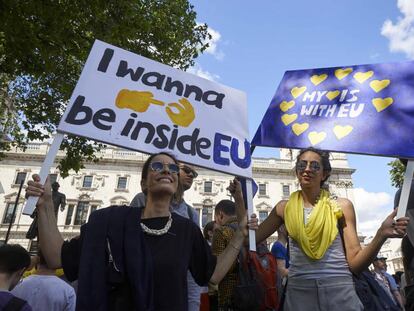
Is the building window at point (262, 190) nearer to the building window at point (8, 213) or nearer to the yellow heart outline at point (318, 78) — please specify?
the building window at point (8, 213)

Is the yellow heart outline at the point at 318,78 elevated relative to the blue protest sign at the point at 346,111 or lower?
elevated

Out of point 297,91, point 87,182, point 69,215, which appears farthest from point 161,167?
point 87,182

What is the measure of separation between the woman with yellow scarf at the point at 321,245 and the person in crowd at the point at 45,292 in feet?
6.97

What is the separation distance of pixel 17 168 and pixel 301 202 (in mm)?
38017

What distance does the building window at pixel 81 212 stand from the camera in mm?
34188

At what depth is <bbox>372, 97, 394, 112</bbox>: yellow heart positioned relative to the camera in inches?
101

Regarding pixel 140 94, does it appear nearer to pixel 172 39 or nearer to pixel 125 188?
pixel 172 39

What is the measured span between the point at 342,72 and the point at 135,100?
1.78 meters

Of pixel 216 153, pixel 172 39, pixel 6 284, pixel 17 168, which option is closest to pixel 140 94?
pixel 216 153

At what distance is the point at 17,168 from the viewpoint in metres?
34.5

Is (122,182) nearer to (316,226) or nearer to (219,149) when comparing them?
(219,149)

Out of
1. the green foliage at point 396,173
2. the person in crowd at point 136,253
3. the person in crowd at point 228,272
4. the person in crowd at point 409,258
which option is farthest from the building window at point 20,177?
the person in crowd at point 409,258

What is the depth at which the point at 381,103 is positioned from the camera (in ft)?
8.49

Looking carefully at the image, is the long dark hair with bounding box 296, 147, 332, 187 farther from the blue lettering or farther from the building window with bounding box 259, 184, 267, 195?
the building window with bounding box 259, 184, 267, 195
